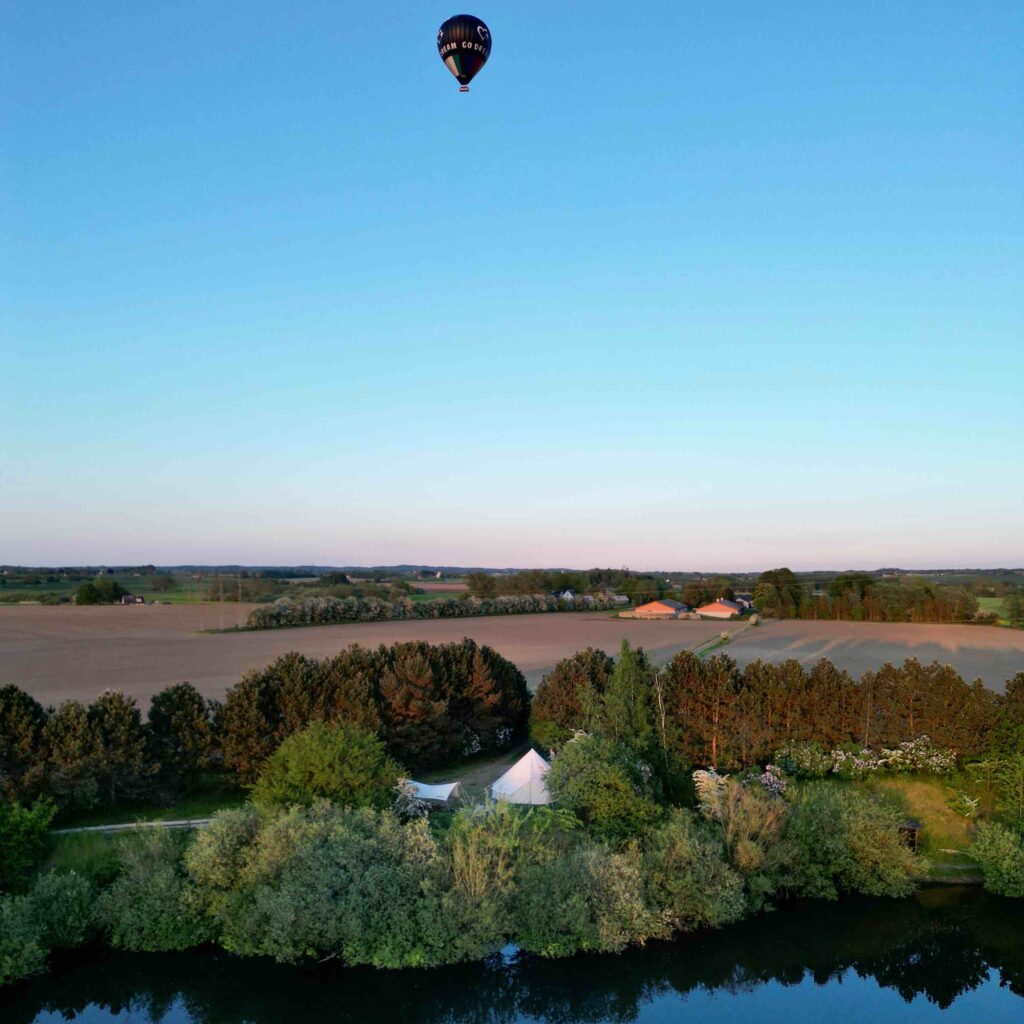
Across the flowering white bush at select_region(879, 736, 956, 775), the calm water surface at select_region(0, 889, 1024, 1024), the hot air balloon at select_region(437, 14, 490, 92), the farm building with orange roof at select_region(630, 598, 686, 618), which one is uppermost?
the hot air balloon at select_region(437, 14, 490, 92)

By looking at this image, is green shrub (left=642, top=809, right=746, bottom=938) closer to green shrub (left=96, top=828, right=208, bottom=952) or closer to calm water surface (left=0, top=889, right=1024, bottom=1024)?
calm water surface (left=0, top=889, right=1024, bottom=1024)

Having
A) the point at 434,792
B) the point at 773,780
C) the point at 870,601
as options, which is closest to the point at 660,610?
the point at 870,601

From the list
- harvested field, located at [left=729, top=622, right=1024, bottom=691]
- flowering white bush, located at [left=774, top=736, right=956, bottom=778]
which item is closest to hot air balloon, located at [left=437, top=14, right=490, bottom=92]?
flowering white bush, located at [left=774, top=736, right=956, bottom=778]

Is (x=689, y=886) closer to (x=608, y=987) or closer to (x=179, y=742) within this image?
(x=608, y=987)

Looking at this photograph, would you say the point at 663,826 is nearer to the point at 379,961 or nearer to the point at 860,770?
the point at 379,961

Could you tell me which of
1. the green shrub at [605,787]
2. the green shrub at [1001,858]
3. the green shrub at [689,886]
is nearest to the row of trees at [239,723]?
the green shrub at [605,787]

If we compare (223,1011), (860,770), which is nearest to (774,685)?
(860,770)
